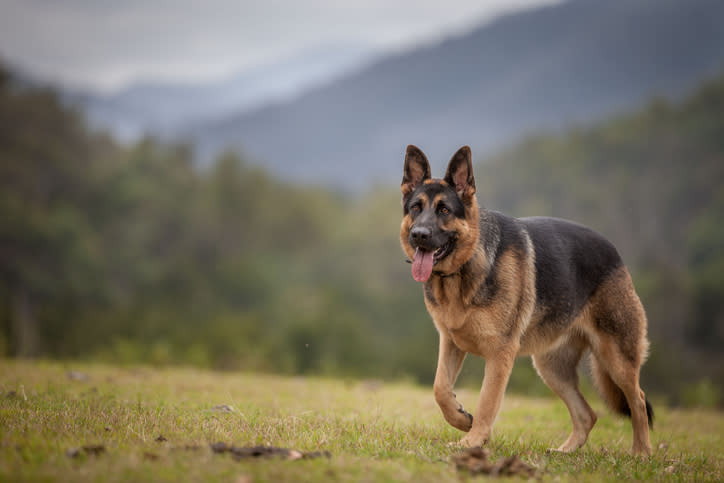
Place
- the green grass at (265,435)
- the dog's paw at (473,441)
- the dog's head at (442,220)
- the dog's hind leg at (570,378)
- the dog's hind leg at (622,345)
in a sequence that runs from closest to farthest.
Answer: the green grass at (265,435)
the dog's paw at (473,441)
the dog's head at (442,220)
the dog's hind leg at (622,345)
the dog's hind leg at (570,378)

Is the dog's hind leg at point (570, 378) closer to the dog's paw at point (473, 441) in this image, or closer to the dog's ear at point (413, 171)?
the dog's paw at point (473, 441)

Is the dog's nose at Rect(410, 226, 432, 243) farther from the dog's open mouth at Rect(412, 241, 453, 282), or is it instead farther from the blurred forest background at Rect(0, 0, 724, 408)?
the blurred forest background at Rect(0, 0, 724, 408)

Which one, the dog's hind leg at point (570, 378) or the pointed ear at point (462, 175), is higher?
the pointed ear at point (462, 175)

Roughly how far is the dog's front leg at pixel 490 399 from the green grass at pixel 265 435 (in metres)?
0.25

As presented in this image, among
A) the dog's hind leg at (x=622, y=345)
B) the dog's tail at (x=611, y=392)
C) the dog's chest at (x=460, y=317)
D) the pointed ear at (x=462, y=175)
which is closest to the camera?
the dog's chest at (x=460, y=317)

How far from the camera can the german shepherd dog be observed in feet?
19.2

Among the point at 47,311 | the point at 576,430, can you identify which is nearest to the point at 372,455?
the point at 576,430

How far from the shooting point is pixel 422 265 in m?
5.72

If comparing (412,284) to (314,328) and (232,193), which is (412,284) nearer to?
(232,193)

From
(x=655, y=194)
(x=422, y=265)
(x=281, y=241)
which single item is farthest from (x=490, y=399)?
(x=655, y=194)

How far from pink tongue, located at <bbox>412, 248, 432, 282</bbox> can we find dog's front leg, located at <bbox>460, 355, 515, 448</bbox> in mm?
1102

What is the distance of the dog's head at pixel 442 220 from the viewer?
5715mm

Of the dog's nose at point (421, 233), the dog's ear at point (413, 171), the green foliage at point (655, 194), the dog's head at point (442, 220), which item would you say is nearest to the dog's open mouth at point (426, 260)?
the dog's head at point (442, 220)

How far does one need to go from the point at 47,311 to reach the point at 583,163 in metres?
76.7
